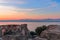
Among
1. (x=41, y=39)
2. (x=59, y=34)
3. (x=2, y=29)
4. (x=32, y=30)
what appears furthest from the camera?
(x=32, y=30)

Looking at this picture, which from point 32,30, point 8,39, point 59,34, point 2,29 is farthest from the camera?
point 32,30

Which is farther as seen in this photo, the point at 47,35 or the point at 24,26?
the point at 24,26

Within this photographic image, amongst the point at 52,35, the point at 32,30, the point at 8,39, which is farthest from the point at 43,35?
the point at 32,30

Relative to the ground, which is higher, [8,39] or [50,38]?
[50,38]

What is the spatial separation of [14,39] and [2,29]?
724 cm

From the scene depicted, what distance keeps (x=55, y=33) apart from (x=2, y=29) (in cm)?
1196

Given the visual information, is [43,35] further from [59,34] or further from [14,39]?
[14,39]

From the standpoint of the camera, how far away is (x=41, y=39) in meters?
1.93

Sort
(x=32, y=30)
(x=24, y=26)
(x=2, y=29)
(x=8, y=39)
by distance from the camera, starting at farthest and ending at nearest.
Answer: (x=32, y=30) → (x=2, y=29) → (x=24, y=26) → (x=8, y=39)

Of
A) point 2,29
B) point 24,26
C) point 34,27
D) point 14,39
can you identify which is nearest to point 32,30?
point 34,27

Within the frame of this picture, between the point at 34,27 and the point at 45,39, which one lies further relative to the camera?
the point at 34,27

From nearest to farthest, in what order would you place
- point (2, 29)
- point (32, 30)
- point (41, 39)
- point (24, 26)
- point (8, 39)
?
point (41, 39), point (8, 39), point (24, 26), point (2, 29), point (32, 30)

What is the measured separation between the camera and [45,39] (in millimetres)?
1873

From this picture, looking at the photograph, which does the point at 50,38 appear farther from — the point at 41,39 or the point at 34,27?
the point at 34,27
